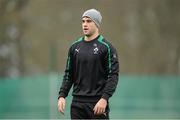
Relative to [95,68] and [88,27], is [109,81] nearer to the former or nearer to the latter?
[95,68]

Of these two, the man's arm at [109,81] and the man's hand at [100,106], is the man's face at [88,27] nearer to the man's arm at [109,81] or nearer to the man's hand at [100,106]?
the man's arm at [109,81]

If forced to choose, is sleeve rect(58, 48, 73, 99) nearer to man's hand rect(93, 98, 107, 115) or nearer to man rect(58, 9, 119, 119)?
man rect(58, 9, 119, 119)

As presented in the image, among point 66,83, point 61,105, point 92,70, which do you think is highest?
point 92,70

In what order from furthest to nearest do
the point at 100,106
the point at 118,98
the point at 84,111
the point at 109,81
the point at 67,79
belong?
the point at 118,98 < the point at 67,79 < the point at 84,111 < the point at 109,81 < the point at 100,106

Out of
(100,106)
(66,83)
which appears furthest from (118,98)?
(100,106)

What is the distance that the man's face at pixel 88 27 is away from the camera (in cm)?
846

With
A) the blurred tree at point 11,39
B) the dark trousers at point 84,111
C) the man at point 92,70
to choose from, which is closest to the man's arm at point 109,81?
the man at point 92,70

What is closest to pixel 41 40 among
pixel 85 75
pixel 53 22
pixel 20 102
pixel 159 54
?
pixel 53 22

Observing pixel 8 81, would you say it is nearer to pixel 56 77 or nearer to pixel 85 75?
pixel 56 77

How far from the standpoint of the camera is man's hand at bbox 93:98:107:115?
8.29 m

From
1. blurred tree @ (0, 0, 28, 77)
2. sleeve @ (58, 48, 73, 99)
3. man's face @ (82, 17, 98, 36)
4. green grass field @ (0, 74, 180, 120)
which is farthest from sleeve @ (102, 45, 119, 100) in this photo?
blurred tree @ (0, 0, 28, 77)

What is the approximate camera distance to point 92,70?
332 inches

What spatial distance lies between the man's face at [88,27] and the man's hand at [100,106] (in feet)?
2.47

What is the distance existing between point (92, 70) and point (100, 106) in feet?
1.39
